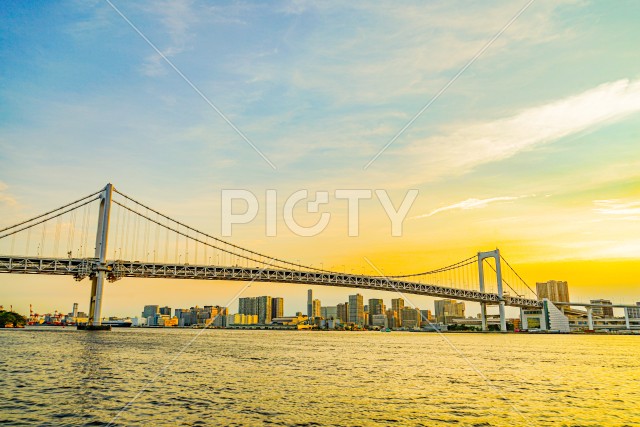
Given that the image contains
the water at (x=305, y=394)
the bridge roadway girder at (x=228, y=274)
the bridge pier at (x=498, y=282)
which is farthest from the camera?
the bridge pier at (x=498, y=282)

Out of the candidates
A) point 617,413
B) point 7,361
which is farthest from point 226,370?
point 617,413

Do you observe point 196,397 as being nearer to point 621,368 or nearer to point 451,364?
point 451,364

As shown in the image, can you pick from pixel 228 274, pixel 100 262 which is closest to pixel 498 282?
pixel 228 274

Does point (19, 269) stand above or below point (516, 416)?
above

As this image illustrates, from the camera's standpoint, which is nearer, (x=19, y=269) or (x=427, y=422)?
(x=427, y=422)

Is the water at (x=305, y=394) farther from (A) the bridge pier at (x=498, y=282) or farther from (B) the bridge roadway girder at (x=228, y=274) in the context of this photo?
(A) the bridge pier at (x=498, y=282)

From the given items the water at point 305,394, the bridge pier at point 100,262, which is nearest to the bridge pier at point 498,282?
the bridge pier at point 100,262
